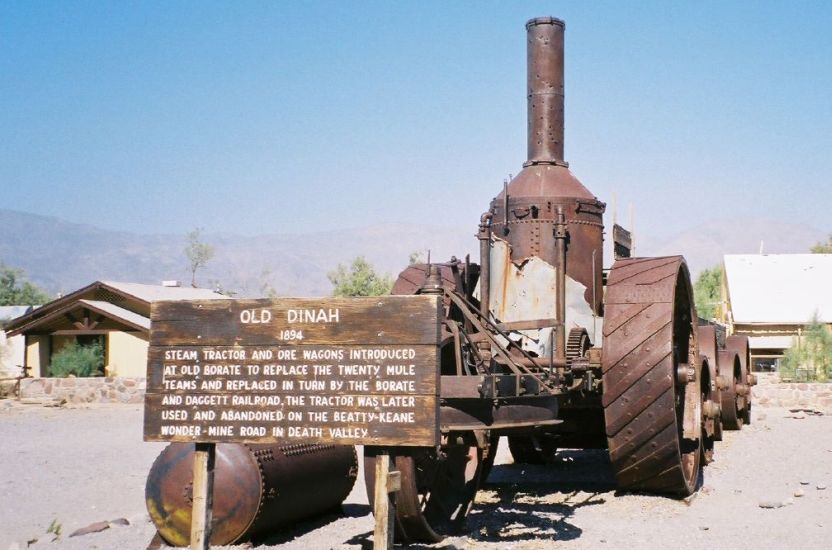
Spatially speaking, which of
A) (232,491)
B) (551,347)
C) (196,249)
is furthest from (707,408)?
(196,249)

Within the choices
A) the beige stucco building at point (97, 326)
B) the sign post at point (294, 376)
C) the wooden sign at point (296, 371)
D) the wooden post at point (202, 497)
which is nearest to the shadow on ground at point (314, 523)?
the wooden post at point (202, 497)

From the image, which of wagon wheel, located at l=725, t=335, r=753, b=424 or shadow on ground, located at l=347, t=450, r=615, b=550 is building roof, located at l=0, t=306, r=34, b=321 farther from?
shadow on ground, located at l=347, t=450, r=615, b=550

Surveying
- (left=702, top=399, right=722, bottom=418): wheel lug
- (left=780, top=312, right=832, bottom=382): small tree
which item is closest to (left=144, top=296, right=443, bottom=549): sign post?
(left=702, top=399, right=722, bottom=418): wheel lug

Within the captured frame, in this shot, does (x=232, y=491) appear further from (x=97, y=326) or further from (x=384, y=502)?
(x=97, y=326)

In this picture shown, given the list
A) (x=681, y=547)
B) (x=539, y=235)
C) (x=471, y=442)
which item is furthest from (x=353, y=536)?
(x=539, y=235)

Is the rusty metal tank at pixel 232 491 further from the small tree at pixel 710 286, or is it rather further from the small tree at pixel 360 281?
the small tree at pixel 360 281

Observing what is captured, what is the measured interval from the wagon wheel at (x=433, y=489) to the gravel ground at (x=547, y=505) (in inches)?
8.0

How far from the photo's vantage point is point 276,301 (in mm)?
5680

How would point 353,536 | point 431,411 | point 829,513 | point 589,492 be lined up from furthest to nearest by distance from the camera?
point 589,492, point 829,513, point 353,536, point 431,411

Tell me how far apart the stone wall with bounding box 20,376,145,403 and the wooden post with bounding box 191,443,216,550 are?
20.4 m

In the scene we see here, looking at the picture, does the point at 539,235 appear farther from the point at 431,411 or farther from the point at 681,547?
the point at 431,411

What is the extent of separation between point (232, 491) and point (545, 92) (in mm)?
5675

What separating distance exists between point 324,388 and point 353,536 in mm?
2534

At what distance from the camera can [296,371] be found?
5.56 metres
